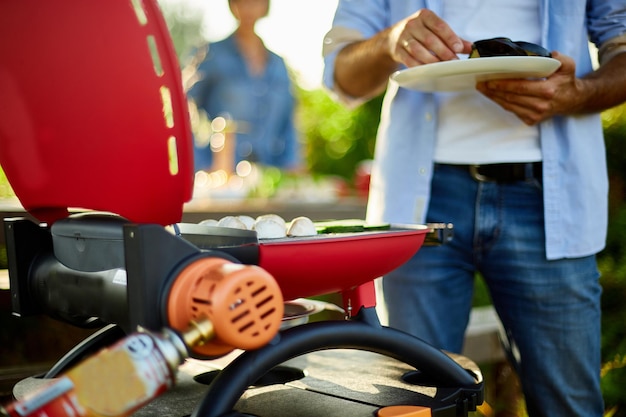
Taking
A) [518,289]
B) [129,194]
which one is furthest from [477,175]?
[129,194]

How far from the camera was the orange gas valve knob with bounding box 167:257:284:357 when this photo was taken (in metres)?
0.56

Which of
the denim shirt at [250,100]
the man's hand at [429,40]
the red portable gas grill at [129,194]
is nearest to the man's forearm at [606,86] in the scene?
the man's hand at [429,40]

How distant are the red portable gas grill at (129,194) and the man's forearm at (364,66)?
1.72 feet

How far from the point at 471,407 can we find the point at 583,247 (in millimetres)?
597

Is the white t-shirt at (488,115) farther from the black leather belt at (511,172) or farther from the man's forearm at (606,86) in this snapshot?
the man's forearm at (606,86)

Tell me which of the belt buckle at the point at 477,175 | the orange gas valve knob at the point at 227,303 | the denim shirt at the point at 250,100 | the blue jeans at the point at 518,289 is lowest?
the blue jeans at the point at 518,289

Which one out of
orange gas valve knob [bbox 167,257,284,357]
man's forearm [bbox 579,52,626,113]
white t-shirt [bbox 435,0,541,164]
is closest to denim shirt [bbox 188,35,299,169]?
white t-shirt [bbox 435,0,541,164]

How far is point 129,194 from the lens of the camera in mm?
712

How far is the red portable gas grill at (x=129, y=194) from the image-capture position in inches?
24.2

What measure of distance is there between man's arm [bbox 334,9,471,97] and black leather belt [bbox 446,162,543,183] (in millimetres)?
268

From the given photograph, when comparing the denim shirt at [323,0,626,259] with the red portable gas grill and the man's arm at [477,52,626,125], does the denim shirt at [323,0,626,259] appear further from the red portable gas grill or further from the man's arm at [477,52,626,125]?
the red portable gas grill

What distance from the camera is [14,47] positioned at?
2.32ft

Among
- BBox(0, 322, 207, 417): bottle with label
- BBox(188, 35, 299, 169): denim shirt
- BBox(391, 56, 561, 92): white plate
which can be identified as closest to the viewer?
BBox(0, 322, 207, 417): bottle with label

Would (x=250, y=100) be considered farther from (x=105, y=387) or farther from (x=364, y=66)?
(x=105, y=387)
